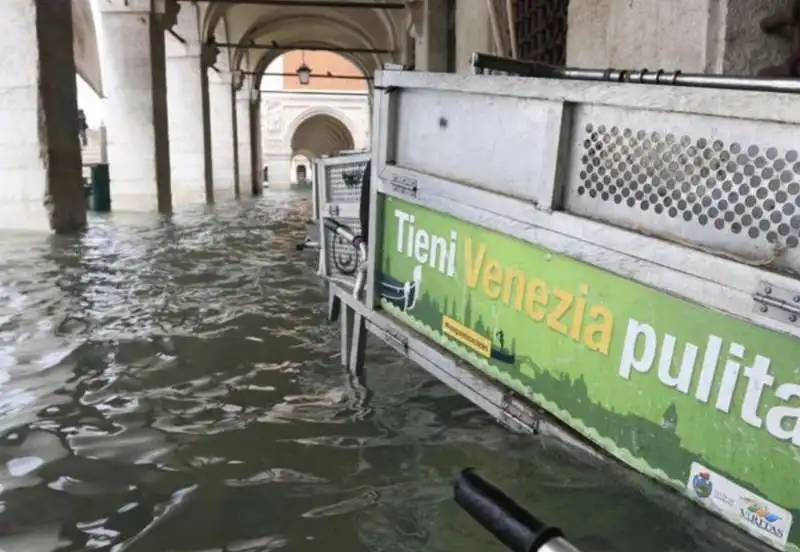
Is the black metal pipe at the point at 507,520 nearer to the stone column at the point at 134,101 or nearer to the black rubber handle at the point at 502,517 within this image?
the black rubber handle at the point at 502,517

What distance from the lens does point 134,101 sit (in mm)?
13766

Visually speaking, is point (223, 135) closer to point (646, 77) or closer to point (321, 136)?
point (646, 77)

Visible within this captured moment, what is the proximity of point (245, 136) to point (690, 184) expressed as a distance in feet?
86.1

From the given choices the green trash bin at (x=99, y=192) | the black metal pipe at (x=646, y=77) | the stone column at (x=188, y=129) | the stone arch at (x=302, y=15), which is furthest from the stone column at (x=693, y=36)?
the stone arch at (x=302, y=15)

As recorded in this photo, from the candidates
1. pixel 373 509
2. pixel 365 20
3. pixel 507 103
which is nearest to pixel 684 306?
pixel 507 103

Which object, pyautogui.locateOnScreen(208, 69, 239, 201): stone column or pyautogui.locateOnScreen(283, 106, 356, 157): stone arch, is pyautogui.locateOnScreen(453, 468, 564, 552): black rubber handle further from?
pyautogui.locateOnScreen(283, 106, 356, 157): stone arch

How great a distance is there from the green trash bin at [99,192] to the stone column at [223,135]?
23.5ft

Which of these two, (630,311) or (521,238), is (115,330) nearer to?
(521,238)

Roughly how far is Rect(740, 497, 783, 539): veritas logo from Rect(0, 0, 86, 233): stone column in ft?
31.2

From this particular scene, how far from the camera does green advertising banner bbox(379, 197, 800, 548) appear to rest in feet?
5.91

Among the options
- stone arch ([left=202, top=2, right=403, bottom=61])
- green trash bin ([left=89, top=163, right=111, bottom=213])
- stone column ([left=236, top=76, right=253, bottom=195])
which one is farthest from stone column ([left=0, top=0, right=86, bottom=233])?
stone column ([left=236, top=76, right=253, bottom=195])

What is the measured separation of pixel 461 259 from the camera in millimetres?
2838

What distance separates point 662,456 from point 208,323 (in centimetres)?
399

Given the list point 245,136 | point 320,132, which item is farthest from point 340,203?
point 320,132
